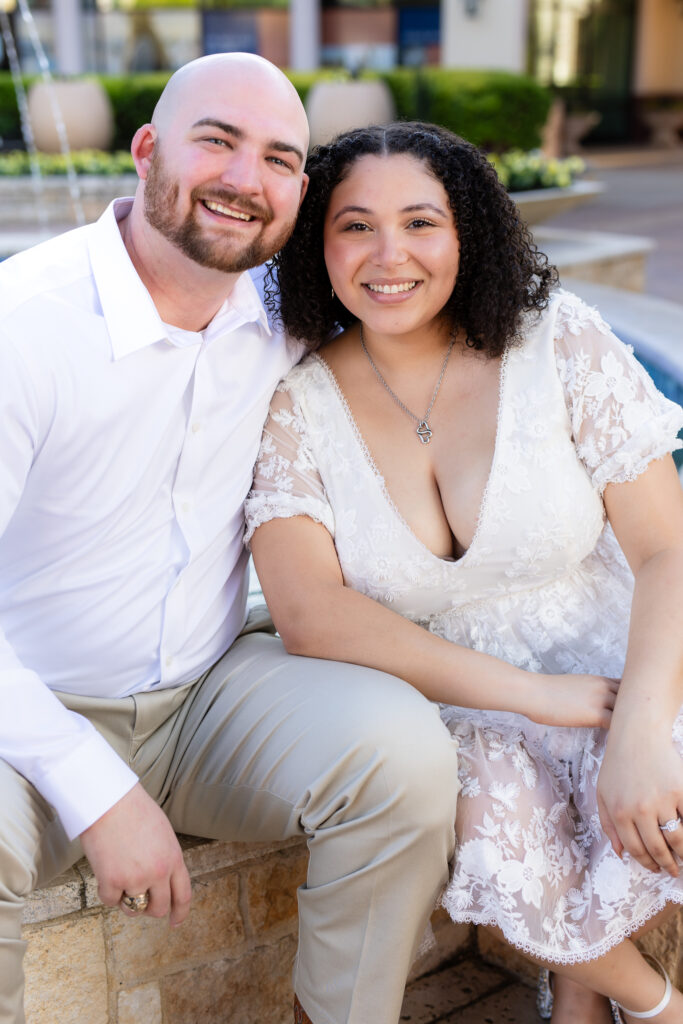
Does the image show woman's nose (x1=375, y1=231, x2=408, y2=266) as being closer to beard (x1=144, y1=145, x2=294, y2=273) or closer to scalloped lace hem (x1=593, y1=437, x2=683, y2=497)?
beard (x1=144, y1=145, x2=294, y2=273)

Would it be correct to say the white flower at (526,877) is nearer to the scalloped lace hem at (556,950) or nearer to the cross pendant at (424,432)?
the scalloped lace hem at (556,950)

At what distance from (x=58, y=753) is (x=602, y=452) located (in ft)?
3.52

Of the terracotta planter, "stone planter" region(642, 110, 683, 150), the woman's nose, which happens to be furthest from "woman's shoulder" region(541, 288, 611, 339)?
"stone planter" region(642, 110, 683, 150)

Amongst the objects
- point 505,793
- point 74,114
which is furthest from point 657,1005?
point 74,114

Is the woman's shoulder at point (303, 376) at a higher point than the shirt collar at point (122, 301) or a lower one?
lower

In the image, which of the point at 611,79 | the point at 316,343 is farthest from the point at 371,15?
the point at 316,343

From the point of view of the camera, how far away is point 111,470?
1.94 metres

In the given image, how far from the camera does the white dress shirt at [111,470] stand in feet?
6.12

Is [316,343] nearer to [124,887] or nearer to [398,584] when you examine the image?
[398,584]

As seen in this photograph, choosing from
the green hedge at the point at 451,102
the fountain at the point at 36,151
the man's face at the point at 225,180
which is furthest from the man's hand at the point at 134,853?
the green hedge at the point at 451,102

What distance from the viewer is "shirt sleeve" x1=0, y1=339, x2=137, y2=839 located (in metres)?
1.71

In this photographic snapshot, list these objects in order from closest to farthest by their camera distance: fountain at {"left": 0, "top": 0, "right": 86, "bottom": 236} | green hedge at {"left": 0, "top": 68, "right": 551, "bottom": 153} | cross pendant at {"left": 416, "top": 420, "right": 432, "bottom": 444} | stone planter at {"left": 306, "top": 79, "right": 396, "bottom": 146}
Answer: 1. cross pendant at {"left": 416, "top": 420, "right": 432, "bottom": 444}
2. fountain at {"left": 0, "top": 0, "right": 86, "bottom": 236}
3. stone planter at {"left": 306, "top": 79, "right": 396, "bottom": 146}
4. green hedge at {"left": 0, "top": 68, "right": 551, "bottom": 153}

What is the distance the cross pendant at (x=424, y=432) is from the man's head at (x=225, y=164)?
1.43ft

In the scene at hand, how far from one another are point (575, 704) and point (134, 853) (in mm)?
770
